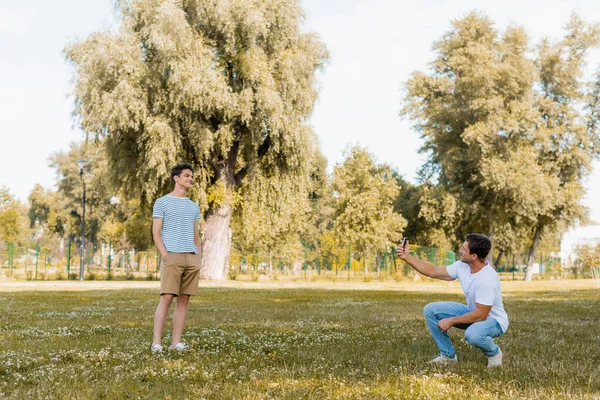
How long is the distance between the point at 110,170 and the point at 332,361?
25.7 metres

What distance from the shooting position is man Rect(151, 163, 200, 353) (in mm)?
7090

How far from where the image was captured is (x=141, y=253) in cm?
4116

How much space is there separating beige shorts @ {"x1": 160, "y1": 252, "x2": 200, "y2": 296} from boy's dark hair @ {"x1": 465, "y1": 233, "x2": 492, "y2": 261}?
3009 mm

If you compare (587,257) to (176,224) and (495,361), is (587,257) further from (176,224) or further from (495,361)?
(176,224)

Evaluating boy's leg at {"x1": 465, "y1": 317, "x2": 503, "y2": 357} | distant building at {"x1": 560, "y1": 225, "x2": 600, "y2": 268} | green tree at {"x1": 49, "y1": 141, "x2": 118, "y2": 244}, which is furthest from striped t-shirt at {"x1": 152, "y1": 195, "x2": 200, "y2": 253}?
green tree at {"x1": 49, "y1": 141, "x2": 118, "y2": 244}

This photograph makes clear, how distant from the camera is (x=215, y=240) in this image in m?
31.3

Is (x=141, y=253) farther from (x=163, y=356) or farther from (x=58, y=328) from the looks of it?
(x=163, y=356)

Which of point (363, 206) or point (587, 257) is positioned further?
point (363, 206)

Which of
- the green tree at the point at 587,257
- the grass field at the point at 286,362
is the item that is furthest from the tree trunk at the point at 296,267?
the grass field at the point at 286,362

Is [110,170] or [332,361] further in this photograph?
[110,170]

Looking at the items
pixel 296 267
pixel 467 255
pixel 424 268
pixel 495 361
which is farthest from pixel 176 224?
pixel 296 267

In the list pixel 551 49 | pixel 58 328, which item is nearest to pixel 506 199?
pixel 551 49

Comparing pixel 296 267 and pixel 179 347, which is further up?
pixel 296 267

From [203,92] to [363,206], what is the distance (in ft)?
85.2
